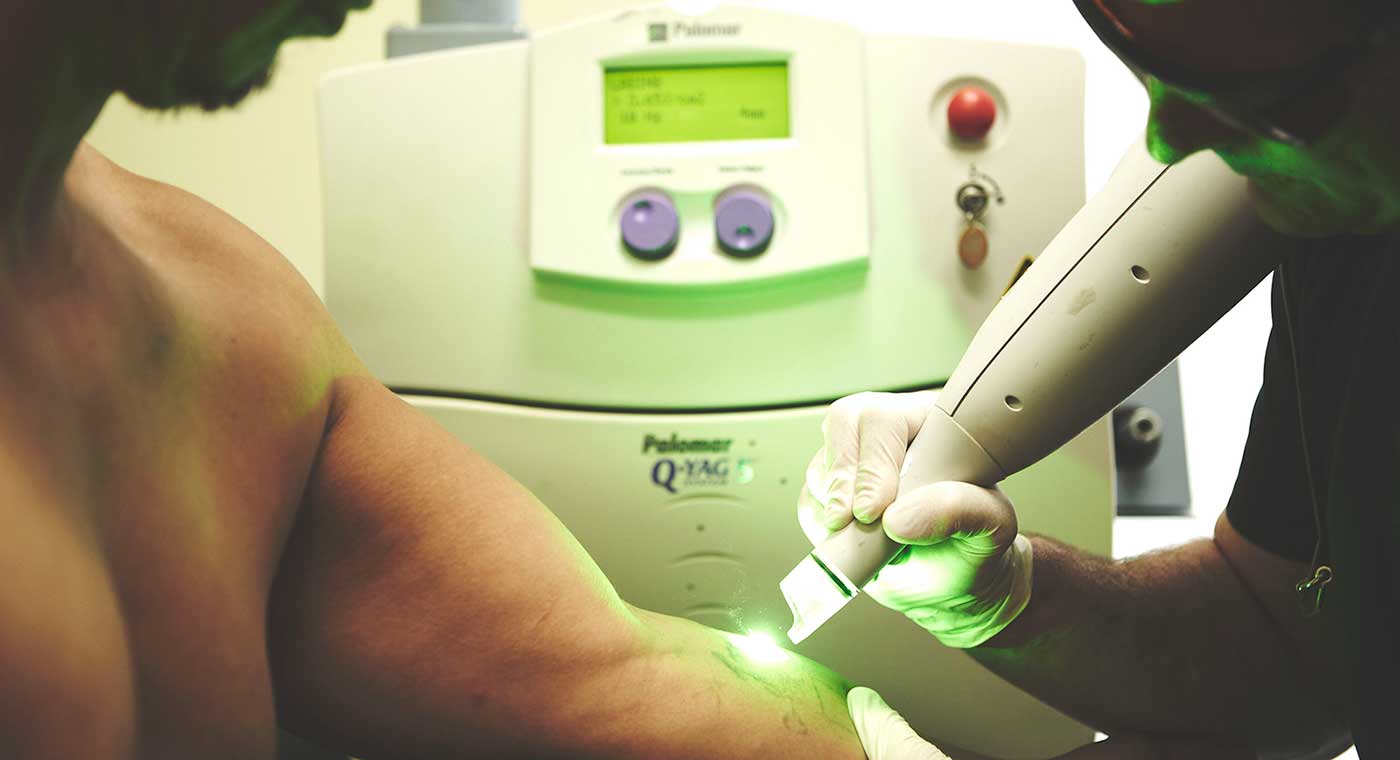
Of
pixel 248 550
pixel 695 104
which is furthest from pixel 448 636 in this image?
pixel 695 104

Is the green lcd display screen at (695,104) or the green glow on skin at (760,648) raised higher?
the green lcd display screen at (695,104)

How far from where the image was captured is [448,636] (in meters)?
0.76

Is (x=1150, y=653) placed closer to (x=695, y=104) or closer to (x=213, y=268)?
(x=695, y=104)

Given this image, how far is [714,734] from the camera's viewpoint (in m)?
0.78

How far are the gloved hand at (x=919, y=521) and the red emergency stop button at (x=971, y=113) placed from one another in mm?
255

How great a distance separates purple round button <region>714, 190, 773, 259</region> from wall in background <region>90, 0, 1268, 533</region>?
2.34ft

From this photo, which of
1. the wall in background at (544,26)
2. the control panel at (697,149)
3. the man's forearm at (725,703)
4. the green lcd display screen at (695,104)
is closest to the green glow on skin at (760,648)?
the man's forearm at (725,703)

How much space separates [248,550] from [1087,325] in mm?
509

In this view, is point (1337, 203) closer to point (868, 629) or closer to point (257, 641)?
point (868, 629)

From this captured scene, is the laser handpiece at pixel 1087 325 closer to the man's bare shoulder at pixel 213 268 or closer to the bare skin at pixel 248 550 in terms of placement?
the bare skin at pixel 248 550

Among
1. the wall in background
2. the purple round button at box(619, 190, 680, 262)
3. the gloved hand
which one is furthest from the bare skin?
the wall in background

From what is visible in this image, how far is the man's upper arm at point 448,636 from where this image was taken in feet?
2.42

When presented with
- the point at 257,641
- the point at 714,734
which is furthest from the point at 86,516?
the point at 714,734

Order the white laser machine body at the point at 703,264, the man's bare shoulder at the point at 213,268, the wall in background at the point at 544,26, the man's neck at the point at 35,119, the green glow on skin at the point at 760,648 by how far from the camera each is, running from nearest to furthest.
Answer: the man's neck at the point at 35,119 → the man's bare shoulder at the point at 213,268 → the green glow on skin at the point at 760,648 → the white laser machine body at the point at 703,264 → the wall in background at the point at 544,26
